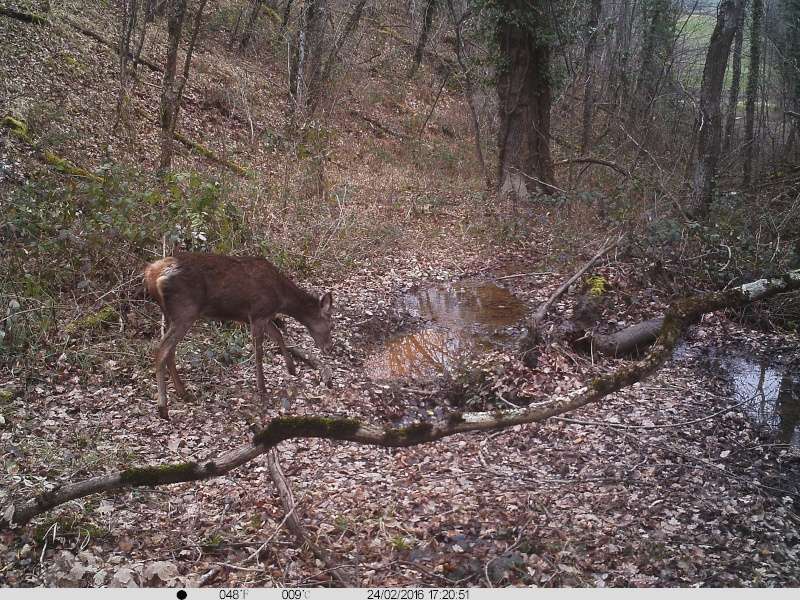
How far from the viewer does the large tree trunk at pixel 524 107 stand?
1755 centimetres

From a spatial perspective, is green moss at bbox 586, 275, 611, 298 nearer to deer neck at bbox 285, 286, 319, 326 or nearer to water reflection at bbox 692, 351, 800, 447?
water reflection at bbox 692, 351, 800, 447

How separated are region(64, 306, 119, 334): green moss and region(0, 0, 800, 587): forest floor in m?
0.16

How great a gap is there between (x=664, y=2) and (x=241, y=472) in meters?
26.5

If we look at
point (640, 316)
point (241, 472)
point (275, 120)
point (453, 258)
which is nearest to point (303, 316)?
point (241, 472)

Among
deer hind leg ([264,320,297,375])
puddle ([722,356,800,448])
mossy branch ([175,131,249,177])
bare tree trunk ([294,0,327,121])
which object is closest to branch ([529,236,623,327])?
puddle ([722,356,800,448])

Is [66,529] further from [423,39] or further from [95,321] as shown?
[423,39]

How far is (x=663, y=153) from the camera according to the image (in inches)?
819

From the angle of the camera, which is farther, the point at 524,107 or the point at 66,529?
the point at 524,107

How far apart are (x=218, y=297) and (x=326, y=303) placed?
1.66 metres

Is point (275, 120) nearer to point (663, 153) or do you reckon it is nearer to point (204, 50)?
point (204, 50)

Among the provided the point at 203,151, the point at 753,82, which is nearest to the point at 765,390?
the point at 203,151

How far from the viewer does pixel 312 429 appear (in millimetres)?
4996

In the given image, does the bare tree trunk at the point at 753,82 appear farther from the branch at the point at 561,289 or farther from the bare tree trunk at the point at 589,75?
the branch at the point at 561,289

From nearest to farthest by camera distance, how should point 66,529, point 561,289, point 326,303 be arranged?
1. point 66,529
2. point 326,303
3. point 561,289
